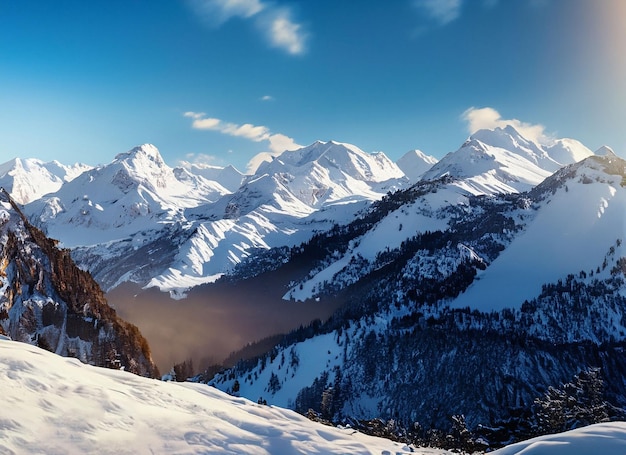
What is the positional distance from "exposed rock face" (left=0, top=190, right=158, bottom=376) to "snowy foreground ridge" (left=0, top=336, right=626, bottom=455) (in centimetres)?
5173

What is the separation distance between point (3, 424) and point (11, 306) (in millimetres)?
72688

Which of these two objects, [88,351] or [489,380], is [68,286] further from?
[489,380]

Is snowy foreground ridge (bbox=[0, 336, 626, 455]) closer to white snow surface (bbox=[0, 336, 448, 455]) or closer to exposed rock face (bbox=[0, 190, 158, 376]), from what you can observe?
white snow surface (bbox=[0, 336, 448, 455])

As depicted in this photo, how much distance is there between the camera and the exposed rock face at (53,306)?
269ft

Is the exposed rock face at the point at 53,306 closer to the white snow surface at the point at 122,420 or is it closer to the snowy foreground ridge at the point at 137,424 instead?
the white snow surface at the point at 122,420

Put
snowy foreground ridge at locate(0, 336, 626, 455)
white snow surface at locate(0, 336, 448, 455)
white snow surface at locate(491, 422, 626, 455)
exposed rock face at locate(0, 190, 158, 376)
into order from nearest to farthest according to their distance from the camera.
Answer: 1. white snow surface at locate(491, 422, 626, 455)
2. snowy foreground ridge at locate(0, 336, 626, 455)
3. white snow surface at locate(0, 336, 448, 455)
4. exposed rock face at locate(0, 190, 158, 376)

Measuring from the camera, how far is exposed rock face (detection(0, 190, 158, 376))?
8194 centimetres

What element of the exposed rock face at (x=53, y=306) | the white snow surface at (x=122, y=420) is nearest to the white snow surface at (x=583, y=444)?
the white snow surface at (x=122, y=420)

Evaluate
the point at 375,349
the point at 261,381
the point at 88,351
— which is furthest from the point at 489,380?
the point at 88,351

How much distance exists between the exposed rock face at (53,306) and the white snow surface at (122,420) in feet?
168

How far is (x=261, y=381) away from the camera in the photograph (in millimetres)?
185625

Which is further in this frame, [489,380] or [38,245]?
[489,380]

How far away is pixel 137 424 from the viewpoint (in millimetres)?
24594

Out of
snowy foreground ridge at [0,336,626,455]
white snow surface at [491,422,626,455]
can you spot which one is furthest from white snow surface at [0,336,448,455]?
white snow surface at [491,422,626,455]
